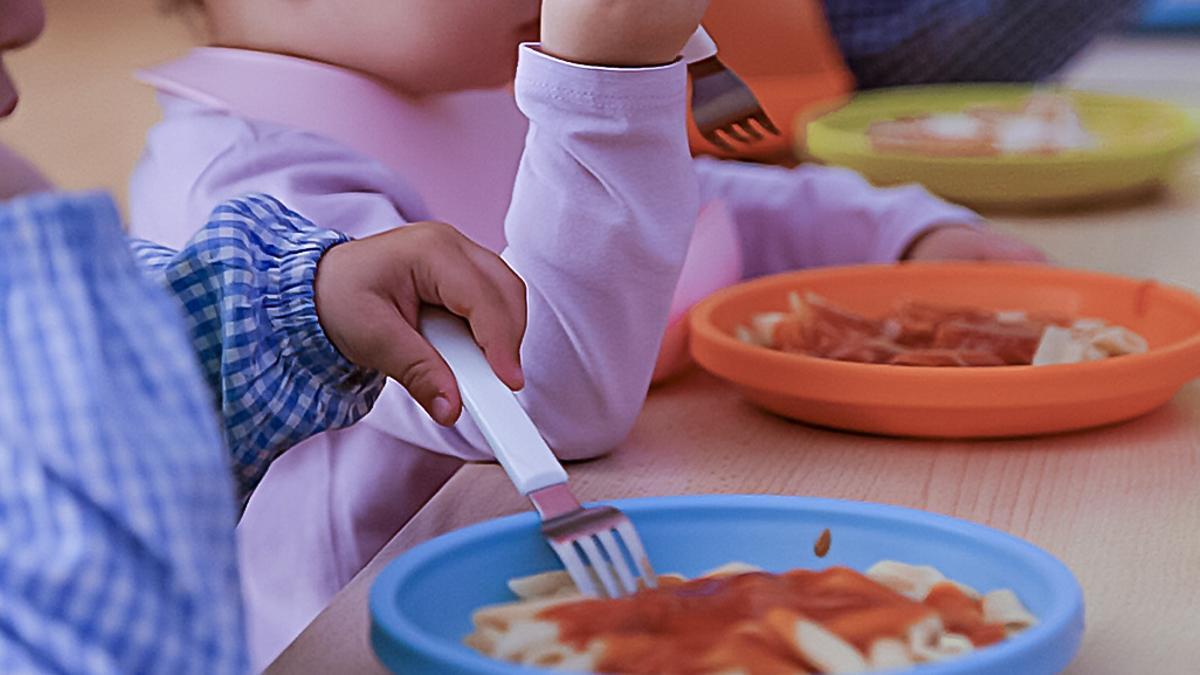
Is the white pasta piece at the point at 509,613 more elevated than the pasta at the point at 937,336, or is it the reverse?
the white pasta piece at the point at 509,613

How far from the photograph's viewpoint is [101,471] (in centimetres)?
39

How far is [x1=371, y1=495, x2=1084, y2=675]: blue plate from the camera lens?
1.54 feet

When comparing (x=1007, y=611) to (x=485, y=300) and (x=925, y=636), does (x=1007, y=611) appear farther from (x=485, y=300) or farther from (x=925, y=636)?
(x=485, y=300)

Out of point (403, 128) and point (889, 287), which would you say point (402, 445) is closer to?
point (403, 128)

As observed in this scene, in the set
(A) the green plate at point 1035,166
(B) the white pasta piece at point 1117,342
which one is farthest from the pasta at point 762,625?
(A) the green plate at point 1035,166

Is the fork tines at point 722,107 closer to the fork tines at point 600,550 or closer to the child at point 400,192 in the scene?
the child at point 400,192

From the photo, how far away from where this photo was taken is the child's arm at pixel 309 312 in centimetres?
59

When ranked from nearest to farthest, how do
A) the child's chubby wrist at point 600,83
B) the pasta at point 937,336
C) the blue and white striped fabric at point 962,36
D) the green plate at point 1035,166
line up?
the child's chubby wrist at point 600,83
the pasta at point 937,336
the green plate at point 1035,166
the blue and white striped fabric at point 962,36

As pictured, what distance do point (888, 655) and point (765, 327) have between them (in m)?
0.44

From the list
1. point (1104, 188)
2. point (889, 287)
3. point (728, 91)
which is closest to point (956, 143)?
point (1104, 188)

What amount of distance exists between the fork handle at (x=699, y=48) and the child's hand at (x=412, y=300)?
0.74ft

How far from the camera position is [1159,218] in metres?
1.32

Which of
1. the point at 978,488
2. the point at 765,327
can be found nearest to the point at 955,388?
the point at 978,488

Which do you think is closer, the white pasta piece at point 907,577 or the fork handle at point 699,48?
the white pasta piece at point 907,577
